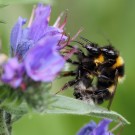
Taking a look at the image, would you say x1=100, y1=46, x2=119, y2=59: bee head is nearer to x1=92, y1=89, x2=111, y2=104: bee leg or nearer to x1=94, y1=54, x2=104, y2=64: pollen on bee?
x1=94, y1=54, x2=104, y2=64: pollen on bee

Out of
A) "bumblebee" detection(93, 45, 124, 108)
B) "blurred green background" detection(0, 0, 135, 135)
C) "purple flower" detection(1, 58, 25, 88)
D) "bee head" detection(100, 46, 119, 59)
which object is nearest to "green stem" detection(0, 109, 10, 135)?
"purple flower" detection(1, 58, 25, 88)

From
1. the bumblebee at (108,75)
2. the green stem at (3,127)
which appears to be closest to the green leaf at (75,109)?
the green stem at (3,127)

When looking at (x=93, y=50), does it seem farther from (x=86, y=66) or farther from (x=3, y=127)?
(x=3, y=127)

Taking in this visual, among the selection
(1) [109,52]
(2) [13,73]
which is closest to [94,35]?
(1) [109,52]

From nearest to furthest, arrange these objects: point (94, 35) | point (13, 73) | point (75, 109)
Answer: point (13, 73) → point (75, 109) → point (94, 35)

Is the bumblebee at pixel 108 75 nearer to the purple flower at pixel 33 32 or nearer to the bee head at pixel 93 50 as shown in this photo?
the bee head at pixel 93 50

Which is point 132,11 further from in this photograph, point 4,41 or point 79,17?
point 4,41
